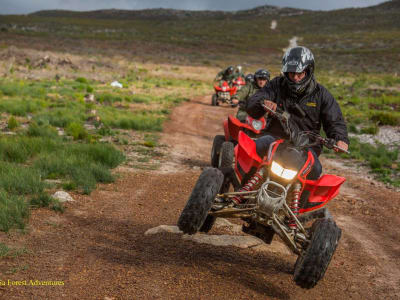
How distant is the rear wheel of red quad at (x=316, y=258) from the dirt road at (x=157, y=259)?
40 cm

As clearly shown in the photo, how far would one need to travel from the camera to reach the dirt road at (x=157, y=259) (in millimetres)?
3775

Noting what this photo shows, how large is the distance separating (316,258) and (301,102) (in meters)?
1.75

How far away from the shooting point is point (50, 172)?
716 cm

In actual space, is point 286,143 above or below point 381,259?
above

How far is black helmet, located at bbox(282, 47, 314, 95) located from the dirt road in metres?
1.92

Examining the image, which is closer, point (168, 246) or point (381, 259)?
point (168, 246)

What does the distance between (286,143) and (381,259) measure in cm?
204

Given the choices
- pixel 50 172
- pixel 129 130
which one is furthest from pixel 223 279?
pixel 129 130

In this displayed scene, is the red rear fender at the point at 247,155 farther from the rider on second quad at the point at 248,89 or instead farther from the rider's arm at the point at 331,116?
the rider on second quad at the point at 248,89

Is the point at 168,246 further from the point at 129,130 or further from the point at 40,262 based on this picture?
the point at 129,130

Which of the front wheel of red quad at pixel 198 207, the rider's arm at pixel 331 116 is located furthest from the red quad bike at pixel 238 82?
the front wheel of red quad at pixel 198 207

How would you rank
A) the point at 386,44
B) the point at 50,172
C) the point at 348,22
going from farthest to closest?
1. the point at 348,22
2. the point at 386,44
3. the point at 50,172

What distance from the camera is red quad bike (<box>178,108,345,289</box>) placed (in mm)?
3781

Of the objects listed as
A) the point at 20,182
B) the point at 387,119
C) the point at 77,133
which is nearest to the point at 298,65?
the point at 20,182
